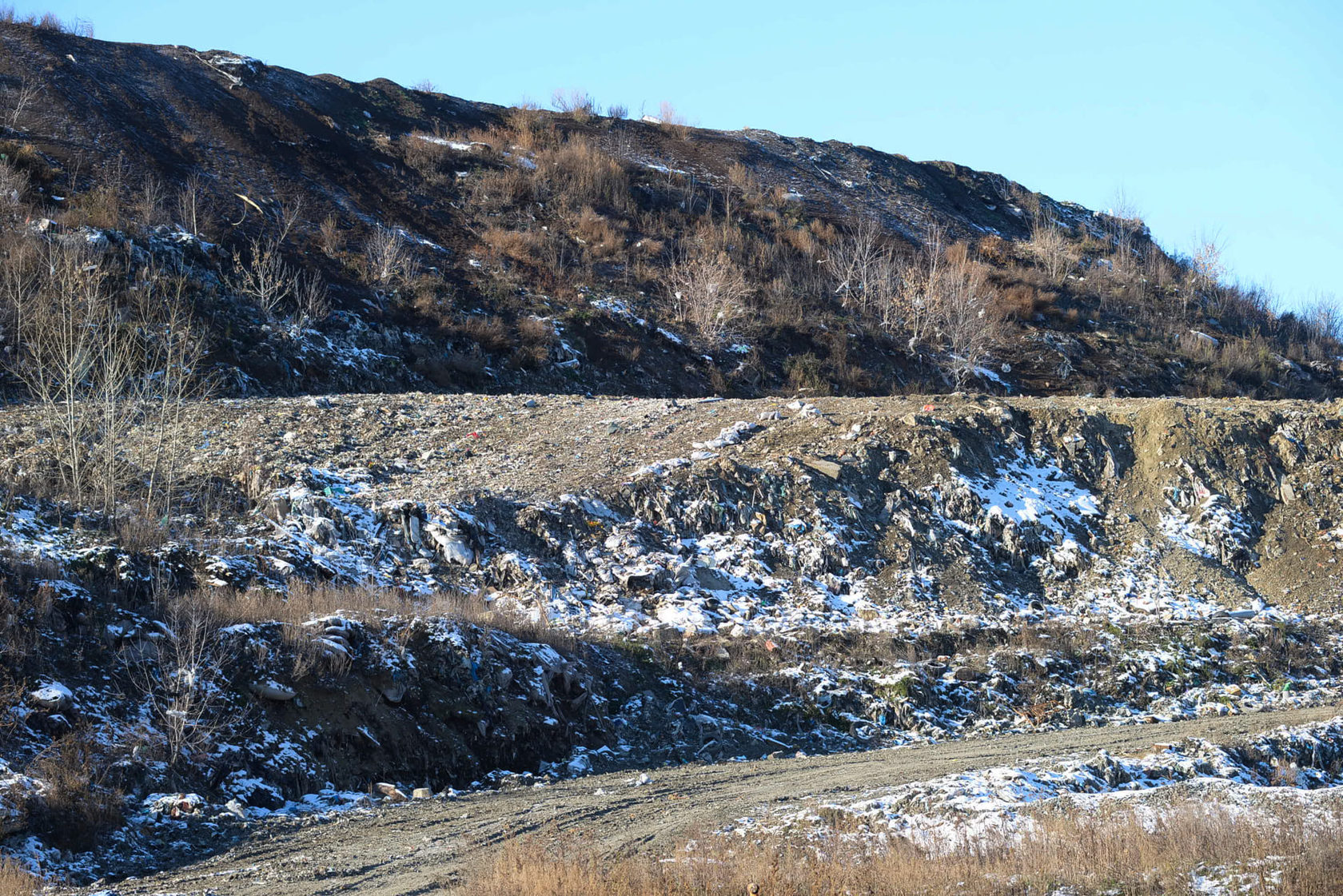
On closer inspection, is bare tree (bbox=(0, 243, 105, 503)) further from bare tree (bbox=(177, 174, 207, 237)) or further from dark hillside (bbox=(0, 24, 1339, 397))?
bare tree (bbox=(177, 174, 207, 237))

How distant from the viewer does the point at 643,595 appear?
13.2m

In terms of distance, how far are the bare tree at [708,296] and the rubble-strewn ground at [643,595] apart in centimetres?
989

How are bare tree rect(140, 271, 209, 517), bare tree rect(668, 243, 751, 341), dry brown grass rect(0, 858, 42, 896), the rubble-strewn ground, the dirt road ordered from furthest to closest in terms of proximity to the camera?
bare tree rect(668, 243, 751, 341) < bare tree rect(140, 271, 209, 517) < the rubble-strewn ground < the dirt road < dry brown grass rect(0, 858, 42, 896)

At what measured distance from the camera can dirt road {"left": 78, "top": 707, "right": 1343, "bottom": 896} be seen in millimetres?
6375

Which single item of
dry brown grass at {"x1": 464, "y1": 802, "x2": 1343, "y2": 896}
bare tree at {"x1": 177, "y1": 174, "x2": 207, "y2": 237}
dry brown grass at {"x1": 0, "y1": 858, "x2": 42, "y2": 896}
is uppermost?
bare tree at {"x1": 177, "y1": 174, "x2": 207, "y2": 237}

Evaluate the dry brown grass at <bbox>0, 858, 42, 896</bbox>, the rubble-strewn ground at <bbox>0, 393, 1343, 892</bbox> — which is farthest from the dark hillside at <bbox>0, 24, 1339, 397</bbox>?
the dry brown grass at <bbox>0, 858, 42, 896</bbox>

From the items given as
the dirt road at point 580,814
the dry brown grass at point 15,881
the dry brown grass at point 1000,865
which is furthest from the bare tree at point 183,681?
the dry brown grass at point 1000,865

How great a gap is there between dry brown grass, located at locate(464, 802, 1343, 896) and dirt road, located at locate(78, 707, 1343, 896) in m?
0.68

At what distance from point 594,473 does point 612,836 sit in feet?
27.8

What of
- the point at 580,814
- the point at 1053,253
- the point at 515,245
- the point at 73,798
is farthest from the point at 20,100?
the point at 1053,253

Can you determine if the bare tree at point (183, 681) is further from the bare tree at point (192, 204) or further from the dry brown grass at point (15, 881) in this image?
the bare tree at point (192, 204)

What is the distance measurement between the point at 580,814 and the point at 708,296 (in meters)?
21.0

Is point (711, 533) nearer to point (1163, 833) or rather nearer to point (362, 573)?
point (362, 573)

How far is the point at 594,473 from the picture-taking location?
15.1 meters
